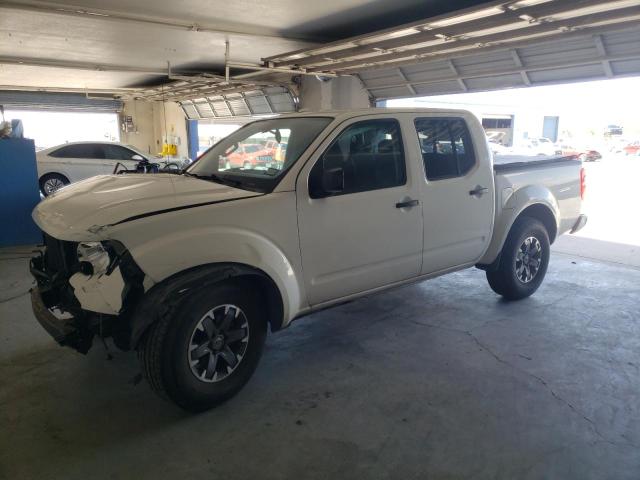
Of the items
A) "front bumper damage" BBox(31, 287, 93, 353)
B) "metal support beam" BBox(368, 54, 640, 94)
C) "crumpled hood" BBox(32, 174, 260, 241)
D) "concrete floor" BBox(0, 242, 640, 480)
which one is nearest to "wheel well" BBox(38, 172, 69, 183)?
"concrete floor" BBox(0, 242, 640, 480)

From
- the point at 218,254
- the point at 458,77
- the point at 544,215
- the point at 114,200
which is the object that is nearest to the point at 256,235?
the point at 218,254

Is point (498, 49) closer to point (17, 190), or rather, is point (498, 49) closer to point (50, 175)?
point (17, 190)

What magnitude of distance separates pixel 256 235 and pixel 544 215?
3350 millimetres

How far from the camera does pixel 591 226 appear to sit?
30.5 feet

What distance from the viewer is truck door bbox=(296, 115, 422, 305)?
3.16 metres

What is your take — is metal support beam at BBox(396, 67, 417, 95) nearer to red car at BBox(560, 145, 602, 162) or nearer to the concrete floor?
the concrete floor

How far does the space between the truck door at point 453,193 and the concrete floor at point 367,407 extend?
0.71 metres

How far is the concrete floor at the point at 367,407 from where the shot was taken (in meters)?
2.45

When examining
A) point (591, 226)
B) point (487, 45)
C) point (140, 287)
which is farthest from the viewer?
point (591, 226)

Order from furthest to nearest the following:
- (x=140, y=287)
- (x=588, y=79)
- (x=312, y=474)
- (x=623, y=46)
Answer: (x=588, y=79)
(x=623, y=46)
(x=140, y=287)
(x=312, y=474)

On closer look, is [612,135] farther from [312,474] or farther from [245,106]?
[312,474]

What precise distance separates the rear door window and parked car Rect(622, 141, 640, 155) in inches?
1407

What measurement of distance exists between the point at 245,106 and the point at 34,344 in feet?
38.8

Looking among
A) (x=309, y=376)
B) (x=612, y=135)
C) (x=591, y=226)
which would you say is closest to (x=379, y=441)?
(x=309, y=376)
